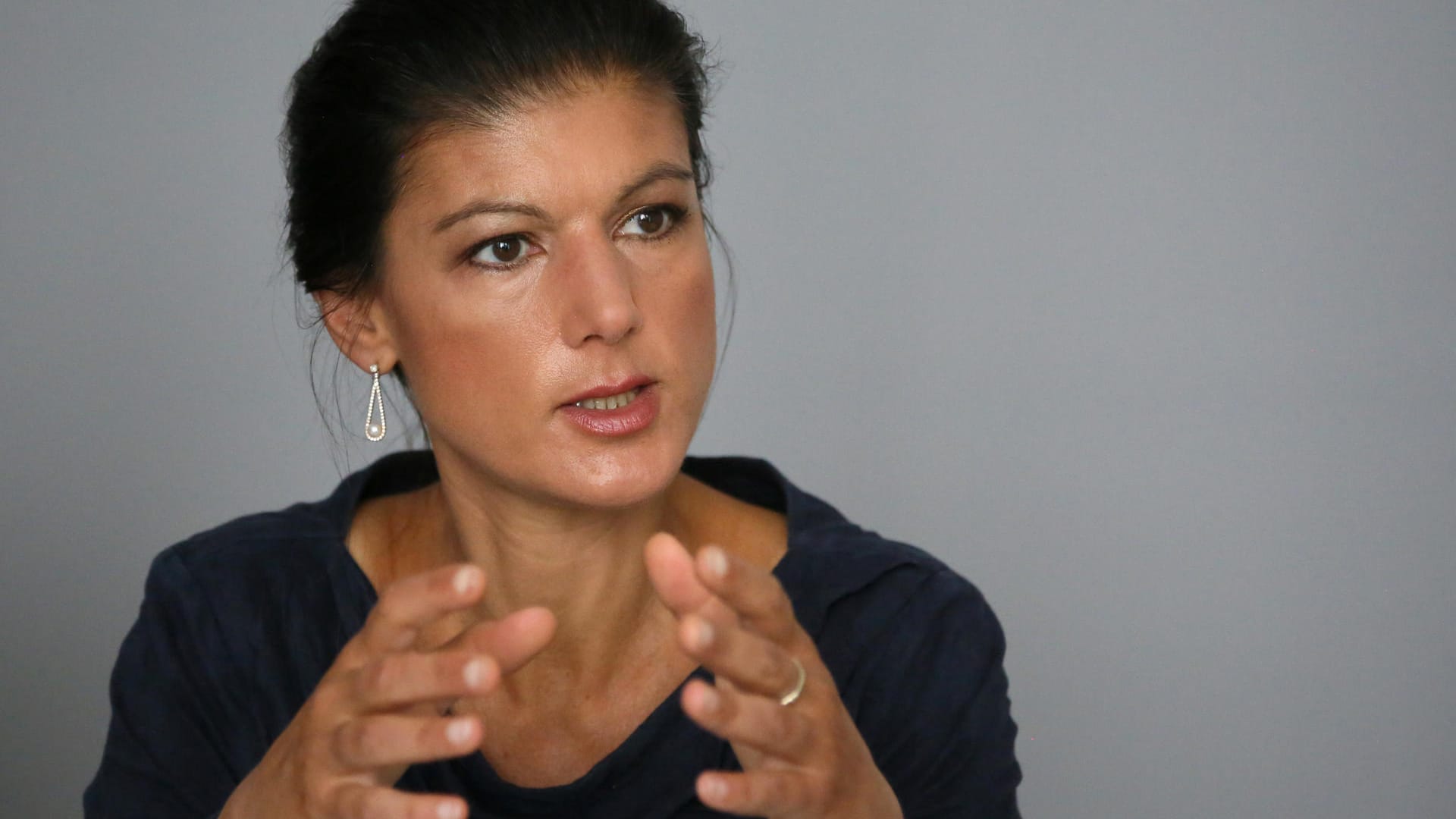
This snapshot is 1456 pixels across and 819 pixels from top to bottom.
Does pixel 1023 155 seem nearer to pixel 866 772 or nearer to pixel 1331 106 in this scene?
pixel 1331 106

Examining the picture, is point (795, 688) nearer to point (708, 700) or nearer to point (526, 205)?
point (708, 700)

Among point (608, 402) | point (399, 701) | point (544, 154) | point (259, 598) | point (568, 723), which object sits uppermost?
point (544, 154)

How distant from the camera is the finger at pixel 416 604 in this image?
103cm

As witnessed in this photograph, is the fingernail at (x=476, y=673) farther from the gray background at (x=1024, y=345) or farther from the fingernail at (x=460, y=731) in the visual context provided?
the gray background at (x=1024, y=345)

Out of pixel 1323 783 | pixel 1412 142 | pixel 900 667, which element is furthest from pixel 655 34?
pixel 1323 783

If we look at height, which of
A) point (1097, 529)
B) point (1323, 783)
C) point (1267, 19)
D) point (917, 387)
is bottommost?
point (1323, 783)

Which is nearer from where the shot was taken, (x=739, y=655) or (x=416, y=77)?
(x=739, y=655)

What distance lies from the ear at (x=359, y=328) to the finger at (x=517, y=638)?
2.00ft

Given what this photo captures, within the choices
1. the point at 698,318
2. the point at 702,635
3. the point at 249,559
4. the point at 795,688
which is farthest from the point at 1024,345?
the point at 702,635

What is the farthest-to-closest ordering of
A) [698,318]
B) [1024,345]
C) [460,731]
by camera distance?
[1024,345]
[698,318]
[460,731]

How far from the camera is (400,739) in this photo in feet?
3.45

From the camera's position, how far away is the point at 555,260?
1.41 metres

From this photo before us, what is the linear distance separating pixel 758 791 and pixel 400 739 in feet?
0.79

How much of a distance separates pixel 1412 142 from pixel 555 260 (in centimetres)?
138
